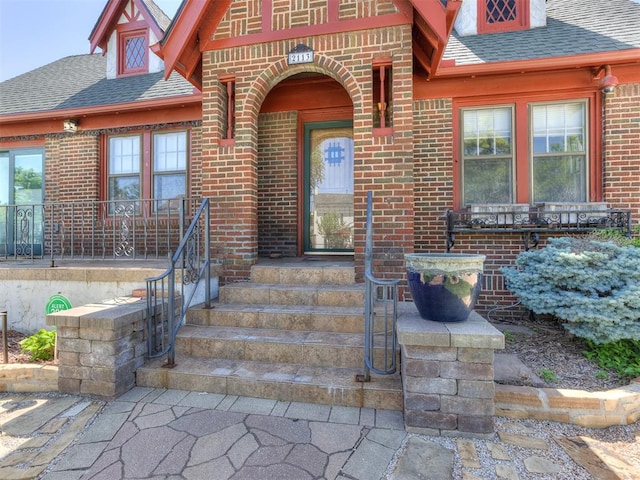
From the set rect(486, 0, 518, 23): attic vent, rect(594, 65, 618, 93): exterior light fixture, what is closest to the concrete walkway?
rect(594, 65, 618, 93): exterior light fixture

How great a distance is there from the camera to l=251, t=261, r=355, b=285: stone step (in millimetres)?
3799

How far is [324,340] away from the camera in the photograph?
2930 mm

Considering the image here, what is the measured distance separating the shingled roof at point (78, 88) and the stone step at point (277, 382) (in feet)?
14.7

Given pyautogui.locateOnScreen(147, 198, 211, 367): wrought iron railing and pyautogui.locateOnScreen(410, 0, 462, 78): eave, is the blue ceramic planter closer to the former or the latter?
pyautogui.locateOnScreen(147, 198, 211, 367): wrought iron railing

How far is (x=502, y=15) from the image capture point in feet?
17.7

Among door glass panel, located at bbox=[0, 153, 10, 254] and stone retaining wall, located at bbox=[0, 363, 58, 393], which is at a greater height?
door glass panel, located at bbox=[0, 153, 10, 254]

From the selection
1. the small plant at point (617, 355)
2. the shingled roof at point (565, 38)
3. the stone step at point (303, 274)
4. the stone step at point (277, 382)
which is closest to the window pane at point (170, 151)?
the stone step at point (303, 274)

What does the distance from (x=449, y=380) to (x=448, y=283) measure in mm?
653

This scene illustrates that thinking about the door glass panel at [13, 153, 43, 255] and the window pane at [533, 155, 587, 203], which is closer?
the window pane at [533, 155, 587, 203]

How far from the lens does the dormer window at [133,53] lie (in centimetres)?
680

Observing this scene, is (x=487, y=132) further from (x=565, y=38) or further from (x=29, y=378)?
(x=29, y=378)

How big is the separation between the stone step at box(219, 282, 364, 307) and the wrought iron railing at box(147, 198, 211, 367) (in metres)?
0.30

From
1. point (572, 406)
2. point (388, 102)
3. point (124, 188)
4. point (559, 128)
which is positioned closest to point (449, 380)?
point (572, 406)

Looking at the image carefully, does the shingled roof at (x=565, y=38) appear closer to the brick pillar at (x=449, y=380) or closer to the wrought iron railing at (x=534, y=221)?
the wrought iron railing at (x=534, y=221)
